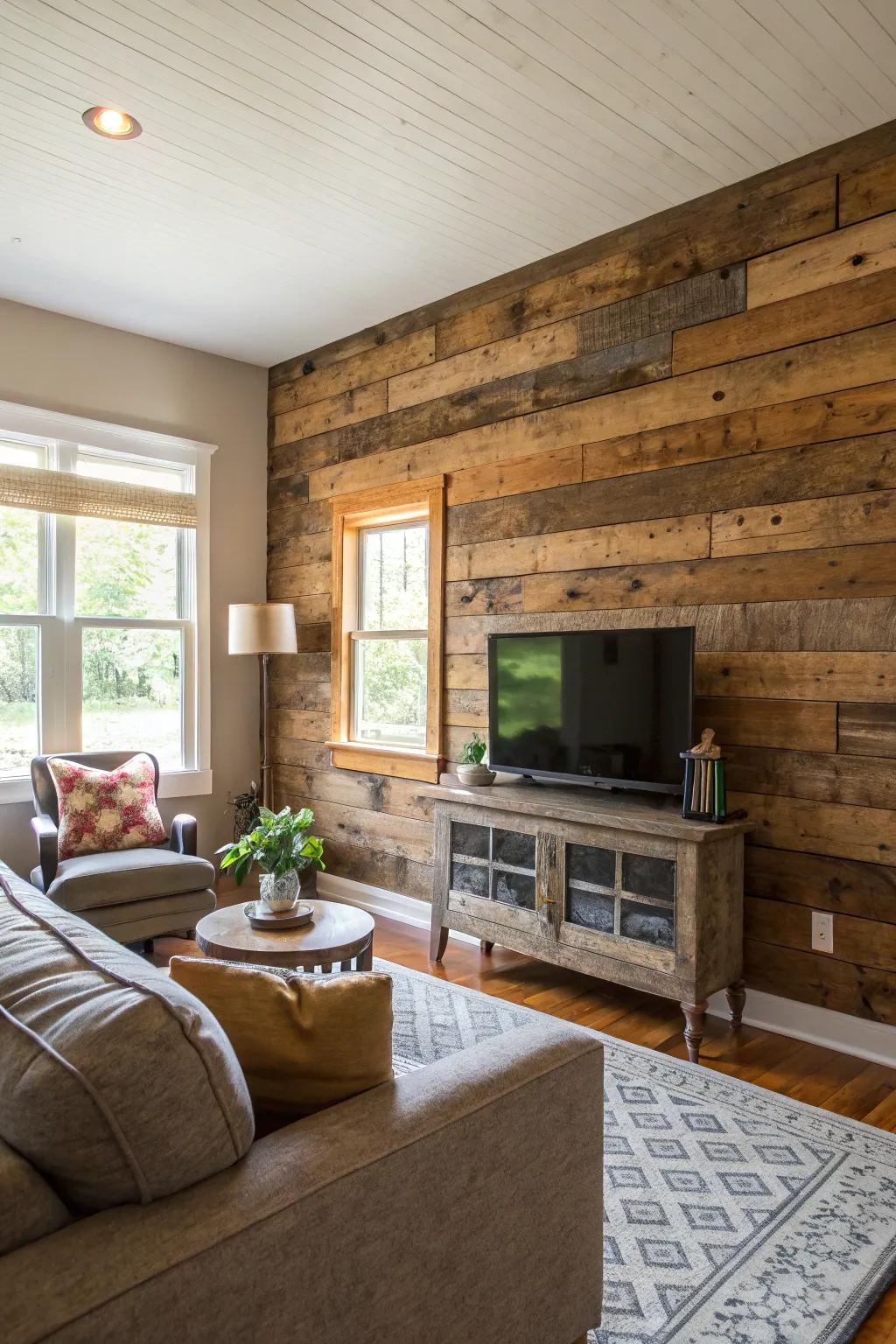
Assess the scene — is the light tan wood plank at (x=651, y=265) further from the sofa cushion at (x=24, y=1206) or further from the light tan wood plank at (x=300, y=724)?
the sofa cushion at (x=24, y=1206)

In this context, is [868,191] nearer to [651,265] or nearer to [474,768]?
[651,265]

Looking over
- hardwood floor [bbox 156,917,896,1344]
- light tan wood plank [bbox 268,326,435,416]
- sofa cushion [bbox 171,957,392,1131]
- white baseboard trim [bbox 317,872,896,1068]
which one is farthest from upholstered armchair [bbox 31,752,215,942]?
sofa cushion [bbox 171,957,392,1131]

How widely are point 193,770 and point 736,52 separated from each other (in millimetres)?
4017

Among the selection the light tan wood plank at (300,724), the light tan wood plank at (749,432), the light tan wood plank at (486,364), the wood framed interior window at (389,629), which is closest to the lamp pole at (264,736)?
the light tan wood plank at (300,724)

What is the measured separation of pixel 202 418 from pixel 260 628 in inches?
51.8

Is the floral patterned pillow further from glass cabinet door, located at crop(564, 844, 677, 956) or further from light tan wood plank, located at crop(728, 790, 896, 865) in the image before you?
light tan wood plank, located at crop(728, 790, 896, 865)

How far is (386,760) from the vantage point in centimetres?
459

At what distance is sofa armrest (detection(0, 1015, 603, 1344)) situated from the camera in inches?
37.5

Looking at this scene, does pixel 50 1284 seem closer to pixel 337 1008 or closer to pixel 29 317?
pixel 337 1008

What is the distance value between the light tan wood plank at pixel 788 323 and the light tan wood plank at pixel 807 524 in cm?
→ 55

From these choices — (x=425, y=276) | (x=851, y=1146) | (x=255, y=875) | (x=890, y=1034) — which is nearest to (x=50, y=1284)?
(x=851, y=1146)

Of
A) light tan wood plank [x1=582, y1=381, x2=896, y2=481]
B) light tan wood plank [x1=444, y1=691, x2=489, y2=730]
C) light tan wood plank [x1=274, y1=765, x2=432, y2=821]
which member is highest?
light tan wood plank [x1=582, y1=381, x2=896, y2=481]

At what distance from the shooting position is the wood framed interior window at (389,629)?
4355mm

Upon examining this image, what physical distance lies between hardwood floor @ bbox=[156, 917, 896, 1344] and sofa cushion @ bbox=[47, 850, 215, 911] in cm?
32
